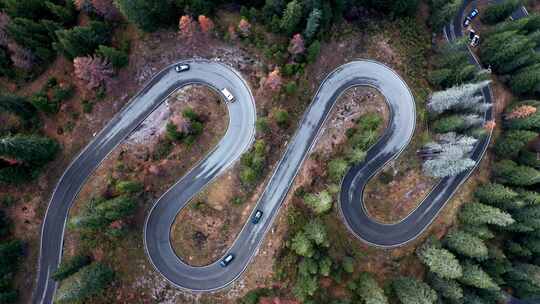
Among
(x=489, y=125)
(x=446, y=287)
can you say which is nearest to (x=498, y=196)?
(x=489, y=125)

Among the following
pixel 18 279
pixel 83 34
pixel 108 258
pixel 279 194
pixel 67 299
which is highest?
pixel 83 34

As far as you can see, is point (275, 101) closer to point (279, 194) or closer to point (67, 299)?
point (279, 194)

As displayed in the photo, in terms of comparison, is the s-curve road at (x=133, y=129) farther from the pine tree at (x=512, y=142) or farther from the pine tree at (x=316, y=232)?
the pine tree at (x=512, y=142)

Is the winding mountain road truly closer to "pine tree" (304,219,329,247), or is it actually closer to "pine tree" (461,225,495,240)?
"pine tree" (461,225,495,240)

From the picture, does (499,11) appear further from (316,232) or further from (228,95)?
(316,232)

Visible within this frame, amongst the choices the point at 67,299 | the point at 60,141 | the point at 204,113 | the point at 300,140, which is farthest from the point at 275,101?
the point at 67,299
